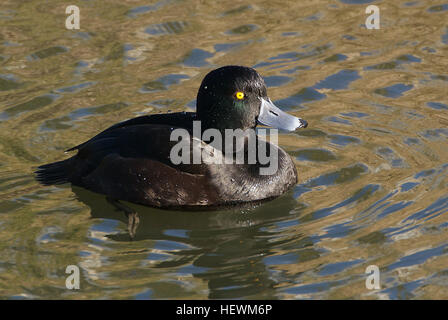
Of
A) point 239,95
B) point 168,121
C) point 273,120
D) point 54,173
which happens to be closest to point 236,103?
point 239,95

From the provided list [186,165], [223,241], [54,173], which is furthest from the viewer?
[54,173]

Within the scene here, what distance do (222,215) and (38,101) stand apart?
9.49 feet

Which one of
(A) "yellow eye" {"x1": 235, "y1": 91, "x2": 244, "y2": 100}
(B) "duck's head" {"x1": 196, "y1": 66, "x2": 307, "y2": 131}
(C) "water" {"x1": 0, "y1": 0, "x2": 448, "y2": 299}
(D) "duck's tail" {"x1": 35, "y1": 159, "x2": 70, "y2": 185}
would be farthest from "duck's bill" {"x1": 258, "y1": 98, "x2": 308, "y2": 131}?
(D) "duck's tail" {"x1": 35, "y1": 159, "x2": 70, "y2": 185}

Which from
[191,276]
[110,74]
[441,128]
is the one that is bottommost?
[191,276]

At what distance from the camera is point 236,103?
687cm

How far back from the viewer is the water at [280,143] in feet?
18.8

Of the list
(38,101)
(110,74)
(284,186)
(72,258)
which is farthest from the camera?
(110,74)

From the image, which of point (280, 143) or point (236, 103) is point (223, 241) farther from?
point (280, 143)

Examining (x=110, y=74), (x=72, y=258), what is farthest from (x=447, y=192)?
(x=110, y=74)

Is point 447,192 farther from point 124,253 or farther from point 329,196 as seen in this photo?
point 124,253

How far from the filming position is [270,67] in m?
9.30

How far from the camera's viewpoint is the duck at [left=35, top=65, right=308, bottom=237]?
21.7 ft

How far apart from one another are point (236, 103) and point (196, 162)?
65cm

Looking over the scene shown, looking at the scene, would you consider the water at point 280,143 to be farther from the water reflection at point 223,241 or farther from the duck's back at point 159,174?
the duck's back at point 159,174
